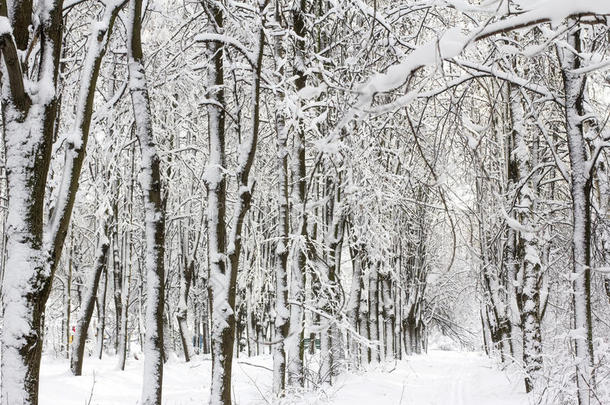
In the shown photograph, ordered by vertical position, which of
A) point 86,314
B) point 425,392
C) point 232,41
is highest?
point 232,41

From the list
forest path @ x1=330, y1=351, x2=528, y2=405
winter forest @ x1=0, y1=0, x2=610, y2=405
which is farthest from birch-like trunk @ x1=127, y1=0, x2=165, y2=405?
forest path @ x1=330, y1=351, x2=528, y2=405

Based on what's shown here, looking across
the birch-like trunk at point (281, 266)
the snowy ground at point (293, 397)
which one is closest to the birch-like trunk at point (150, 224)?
the snowy ground at point (293, 397)

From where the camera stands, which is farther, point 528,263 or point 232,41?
point 528,263

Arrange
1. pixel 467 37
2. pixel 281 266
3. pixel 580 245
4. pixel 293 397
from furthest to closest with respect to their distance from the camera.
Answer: pixel 281 266 → pixel 293 397 → pixel 580 245 → pixel 467 37

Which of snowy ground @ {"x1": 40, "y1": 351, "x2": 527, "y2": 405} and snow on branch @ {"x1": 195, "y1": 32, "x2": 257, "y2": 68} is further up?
snow on branch @ {"x1": 195, "y1": 32, "x2": 257, "y2": 68}

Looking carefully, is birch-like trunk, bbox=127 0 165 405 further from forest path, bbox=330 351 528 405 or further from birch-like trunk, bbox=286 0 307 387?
forest path, bbox=330 351 528 405

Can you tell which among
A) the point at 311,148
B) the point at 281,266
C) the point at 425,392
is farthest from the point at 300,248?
the point at 425,392

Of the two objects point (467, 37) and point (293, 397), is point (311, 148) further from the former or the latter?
point (467, 37)

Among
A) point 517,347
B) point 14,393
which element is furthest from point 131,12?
point 517,347

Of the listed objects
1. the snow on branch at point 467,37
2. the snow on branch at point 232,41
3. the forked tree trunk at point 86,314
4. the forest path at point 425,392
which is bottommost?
the forest path at point 425,392

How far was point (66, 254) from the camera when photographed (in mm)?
19734

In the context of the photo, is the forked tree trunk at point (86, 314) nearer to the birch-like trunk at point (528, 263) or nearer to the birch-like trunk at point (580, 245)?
the birch-like trunk at point (528, 263)

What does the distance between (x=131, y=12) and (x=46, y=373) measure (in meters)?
12.7

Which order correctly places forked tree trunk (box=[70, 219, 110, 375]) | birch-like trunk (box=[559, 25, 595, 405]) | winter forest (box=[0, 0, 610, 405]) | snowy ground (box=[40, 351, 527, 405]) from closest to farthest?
winter forest (box=[0, 0, 610, 405]) < birch-like trunk (box=[559, 25, 595, 405]) < snowy ground (box=[40, 351, 527, 405]) < forked tree trunk (box=[70, 219, 110, 375])
